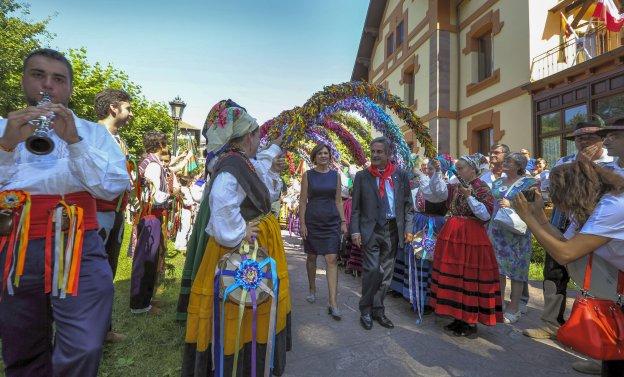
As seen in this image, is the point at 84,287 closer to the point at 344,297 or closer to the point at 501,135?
the point at 344,297

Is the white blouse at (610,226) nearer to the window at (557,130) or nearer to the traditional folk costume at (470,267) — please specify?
the traditional folk costume at (470,267)

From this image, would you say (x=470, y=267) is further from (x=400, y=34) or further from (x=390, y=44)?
(x=390, y=44)

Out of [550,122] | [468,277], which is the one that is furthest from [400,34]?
[468,277]

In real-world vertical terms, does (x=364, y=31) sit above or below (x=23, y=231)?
above

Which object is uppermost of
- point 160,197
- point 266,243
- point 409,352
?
point 160,197

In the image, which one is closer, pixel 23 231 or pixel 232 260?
pixel 23 231

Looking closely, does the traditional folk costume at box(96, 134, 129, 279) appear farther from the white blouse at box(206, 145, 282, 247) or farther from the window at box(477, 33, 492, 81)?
the window at box(477, 33, 492, 81)

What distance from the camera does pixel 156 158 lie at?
4227 mm

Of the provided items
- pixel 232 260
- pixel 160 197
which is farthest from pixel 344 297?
pixel 232 260

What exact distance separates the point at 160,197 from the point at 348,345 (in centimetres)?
248

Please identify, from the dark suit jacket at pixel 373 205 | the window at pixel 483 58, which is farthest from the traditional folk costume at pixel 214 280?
the window at pixel 483 58

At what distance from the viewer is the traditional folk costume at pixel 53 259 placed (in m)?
1.74

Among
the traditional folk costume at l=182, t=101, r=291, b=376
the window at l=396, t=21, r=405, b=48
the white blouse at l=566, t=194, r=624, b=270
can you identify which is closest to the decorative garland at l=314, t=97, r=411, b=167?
the traditional folk costume at l=182, t=101, r=291, b=376

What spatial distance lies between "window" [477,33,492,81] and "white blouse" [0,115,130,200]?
45.3 ft
